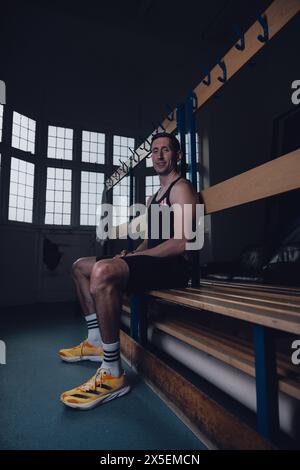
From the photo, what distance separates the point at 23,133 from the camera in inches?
195

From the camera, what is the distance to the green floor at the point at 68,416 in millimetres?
1062

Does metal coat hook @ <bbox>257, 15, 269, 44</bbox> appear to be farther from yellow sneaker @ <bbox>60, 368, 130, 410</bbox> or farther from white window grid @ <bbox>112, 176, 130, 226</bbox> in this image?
white window grid @ <bbox>112, 176, 130, 226</bbox>

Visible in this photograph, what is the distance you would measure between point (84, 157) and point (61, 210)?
115 centimetres

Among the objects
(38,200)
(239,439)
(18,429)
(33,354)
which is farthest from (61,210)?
(239,439)

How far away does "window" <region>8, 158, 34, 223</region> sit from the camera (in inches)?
189

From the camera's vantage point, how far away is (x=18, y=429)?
1.16 m

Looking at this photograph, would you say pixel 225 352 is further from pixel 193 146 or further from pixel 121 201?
pixel 121 201

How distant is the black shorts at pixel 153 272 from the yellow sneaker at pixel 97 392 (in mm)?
429

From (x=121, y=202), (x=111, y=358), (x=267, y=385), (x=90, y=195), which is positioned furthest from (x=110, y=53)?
(x=267, y=385)

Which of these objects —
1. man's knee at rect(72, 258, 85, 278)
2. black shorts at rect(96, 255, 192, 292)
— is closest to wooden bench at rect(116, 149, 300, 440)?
black shorts at rect(96, 255, 192, 292)

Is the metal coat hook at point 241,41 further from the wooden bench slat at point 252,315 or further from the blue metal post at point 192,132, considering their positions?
the wooden bench slat at point 252,315

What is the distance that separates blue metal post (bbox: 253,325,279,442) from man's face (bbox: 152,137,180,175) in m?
1.19

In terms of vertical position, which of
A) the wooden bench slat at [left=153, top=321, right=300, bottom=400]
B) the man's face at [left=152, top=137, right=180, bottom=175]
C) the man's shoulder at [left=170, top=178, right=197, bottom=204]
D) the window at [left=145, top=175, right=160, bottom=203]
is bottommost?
the wooden bench slat at [left=153, top=321, right=300, bottom=400]

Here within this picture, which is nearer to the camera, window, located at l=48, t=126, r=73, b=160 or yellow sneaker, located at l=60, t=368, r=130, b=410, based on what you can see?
yellow sneaker, located at l=60, t=368, r=130, b=410
